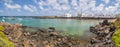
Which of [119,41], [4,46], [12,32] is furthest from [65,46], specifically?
[4,46]

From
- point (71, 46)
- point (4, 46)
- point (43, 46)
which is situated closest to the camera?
point (4, 46)

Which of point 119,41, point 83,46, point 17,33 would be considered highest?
point 17,33

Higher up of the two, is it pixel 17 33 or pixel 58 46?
pixel 17 33

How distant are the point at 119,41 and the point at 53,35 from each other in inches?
809

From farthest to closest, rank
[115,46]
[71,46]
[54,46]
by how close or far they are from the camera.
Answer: [71,46] < [54,46] < [115,46]

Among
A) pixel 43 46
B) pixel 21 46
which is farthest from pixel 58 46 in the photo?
pixel 21 46

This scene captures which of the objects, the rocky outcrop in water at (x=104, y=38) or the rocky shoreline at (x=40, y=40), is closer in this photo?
the rocky shoreline at (x=40, y=40)

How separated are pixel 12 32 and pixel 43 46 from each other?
6922mm

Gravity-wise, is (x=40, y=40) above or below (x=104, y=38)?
above

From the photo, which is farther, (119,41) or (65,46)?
(65,46)

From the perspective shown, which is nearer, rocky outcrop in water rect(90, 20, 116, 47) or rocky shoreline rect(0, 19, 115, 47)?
rocky shoreline rect(0, 19, 115, 47)

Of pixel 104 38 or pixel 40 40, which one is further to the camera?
pixel 104 38

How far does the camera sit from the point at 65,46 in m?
32.8

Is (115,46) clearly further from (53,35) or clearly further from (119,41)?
(53,35)
